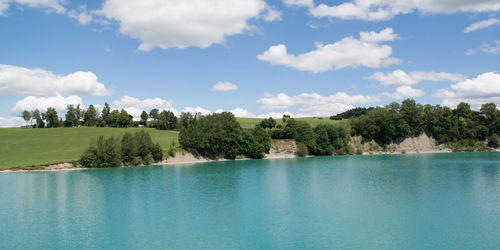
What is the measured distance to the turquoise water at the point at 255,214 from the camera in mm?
23609

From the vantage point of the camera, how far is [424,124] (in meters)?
125

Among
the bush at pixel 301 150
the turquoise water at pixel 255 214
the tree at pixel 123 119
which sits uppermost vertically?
the tree at pixel 123 119

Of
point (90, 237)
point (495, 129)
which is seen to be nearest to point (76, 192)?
point (90, 237)

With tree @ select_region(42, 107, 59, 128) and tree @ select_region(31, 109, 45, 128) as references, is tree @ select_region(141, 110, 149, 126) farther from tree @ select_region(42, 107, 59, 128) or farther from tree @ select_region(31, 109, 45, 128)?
tree @ select_region(31, 109, 45, 128)

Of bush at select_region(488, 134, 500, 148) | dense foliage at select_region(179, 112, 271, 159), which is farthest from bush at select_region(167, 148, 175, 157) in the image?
bush at select_region(488, 134, 500, 148)

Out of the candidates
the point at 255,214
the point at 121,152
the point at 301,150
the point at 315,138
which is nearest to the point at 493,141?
the point at 315,138

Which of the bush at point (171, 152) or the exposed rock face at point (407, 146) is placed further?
the exposed rock face at point (407, 146)

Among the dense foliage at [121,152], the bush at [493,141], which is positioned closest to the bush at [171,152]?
the dense foliage at [121,152]

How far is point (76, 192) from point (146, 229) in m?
21.6

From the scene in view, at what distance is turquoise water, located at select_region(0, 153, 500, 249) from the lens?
2361 cm

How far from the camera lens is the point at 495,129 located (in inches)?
4830

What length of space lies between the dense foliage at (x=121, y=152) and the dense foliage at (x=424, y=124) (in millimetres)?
75106

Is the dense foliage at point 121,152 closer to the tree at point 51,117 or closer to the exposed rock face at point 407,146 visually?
the tree at point 51,117

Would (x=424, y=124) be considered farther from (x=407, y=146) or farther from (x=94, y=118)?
(x=94, y=118)
